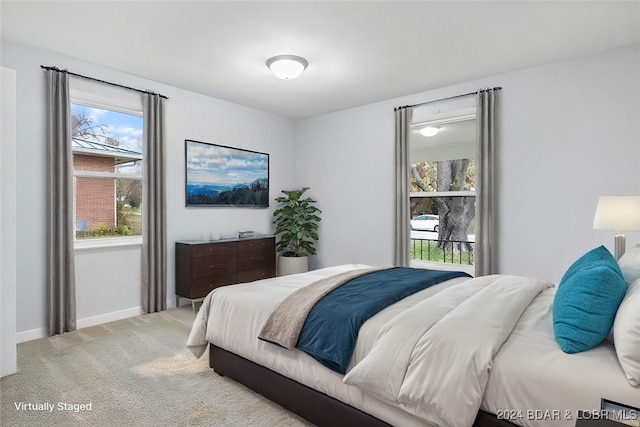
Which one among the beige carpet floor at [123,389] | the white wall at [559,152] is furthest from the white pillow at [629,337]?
the white wall at [559,152]

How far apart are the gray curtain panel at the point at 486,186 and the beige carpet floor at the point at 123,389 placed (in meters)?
2.87

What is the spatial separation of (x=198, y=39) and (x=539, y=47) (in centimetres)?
306

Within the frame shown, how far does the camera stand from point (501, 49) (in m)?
3.40

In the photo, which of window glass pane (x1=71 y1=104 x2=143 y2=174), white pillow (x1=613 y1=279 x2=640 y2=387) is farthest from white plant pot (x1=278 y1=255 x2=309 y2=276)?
white pillow (x1=613 y1=279 x2=640 y2=387)

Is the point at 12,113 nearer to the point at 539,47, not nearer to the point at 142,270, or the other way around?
the point at 142,270

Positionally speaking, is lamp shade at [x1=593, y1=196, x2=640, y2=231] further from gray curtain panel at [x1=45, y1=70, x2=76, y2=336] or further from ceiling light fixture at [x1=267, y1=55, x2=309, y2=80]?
gray curtain panel at [x1=45, y1=70, x2=76, y2=336]

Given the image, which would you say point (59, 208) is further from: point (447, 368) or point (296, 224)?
point (447, 368)

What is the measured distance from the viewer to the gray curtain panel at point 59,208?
11.3ft

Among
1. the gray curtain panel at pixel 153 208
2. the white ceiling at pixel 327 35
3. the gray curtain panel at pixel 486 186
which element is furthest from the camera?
the gray curtain panel at pixel 153 208

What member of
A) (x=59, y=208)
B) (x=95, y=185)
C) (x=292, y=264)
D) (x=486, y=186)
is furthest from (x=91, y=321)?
(x=486, y=186)

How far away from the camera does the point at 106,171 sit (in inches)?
158

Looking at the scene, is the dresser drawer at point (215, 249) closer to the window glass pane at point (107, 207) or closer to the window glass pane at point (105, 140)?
the window glass pane at point (107, 207)

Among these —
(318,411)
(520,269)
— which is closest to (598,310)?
(318,411)

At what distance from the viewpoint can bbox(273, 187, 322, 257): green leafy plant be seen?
5.48 meters
